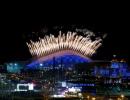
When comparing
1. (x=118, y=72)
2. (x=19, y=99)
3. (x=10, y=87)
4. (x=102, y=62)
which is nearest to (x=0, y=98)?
(x=19, y=99)

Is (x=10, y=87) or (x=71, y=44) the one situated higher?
(x=71, y=44)

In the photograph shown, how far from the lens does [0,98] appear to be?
659 inches

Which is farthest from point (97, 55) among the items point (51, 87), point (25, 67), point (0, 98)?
point (0, 98)

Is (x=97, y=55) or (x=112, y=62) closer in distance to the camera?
(x=112, y=62)

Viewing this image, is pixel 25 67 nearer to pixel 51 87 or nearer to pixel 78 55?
pixel 78 55

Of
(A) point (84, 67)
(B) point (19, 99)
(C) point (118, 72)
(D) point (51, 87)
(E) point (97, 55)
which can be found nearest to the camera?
(B) point (19, 99)

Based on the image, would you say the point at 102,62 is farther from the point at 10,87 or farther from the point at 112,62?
the point at 10,87

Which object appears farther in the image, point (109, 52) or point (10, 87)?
point (109, 52)

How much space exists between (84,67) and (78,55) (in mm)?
1279

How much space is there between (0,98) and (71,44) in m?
15.3

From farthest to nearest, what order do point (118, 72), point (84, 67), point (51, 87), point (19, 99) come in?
point (84, 67), point (118, 72), point (51, 87), point (19, 99)

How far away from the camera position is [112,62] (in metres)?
31.9

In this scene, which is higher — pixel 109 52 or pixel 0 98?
pixel 109 52

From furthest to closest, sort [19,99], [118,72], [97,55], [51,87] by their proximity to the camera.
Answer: [97,55] < [118,72] < [51,87] < [19,99]
